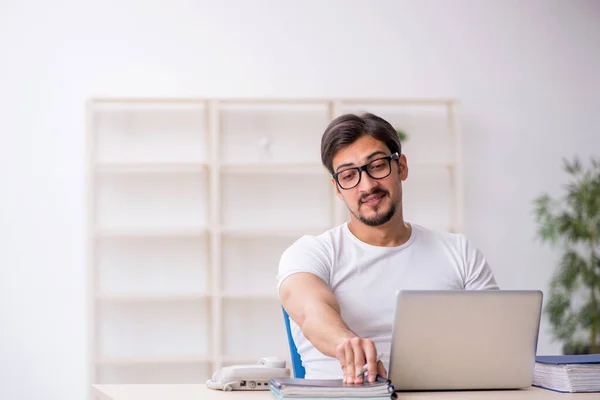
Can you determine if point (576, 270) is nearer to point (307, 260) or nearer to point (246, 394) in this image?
point (307, 260)

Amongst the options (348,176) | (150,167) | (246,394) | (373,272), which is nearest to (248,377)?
(246,394)

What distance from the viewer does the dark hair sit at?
223 centimetres

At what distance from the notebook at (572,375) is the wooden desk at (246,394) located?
26 mm

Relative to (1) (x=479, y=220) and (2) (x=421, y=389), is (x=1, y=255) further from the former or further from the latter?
(2) (x=421, y=389)

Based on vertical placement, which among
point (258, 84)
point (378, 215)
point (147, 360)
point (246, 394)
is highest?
point (258, 84)

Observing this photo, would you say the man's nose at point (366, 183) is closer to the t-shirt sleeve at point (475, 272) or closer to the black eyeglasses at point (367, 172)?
the black eyeglasses at point (367, 172)

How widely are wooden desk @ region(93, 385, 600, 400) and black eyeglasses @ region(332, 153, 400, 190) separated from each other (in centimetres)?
74

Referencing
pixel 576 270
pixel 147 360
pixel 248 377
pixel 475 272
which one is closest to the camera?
pixel 248 377

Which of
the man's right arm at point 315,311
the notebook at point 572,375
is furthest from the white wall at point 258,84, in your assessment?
the notebook at point 572,375

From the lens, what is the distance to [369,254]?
223 cm

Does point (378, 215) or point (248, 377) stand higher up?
point (378, 215)

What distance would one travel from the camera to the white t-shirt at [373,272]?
2.11 meters

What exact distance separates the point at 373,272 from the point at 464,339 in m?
0.63

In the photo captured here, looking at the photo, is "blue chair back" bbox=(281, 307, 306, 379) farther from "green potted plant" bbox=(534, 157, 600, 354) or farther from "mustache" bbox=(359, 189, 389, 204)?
"green potted plant" bbox=(534, 157, 600, 354)
